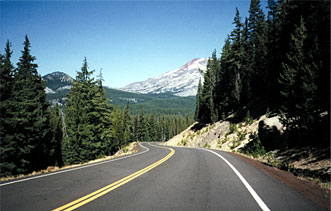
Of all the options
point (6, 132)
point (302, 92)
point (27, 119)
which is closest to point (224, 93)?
point (302, 92)

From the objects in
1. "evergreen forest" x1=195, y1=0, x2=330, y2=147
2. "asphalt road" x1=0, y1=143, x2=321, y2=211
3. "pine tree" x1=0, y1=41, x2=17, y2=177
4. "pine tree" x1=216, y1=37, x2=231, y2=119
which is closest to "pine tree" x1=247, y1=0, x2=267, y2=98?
"evergreen forest" x1=195, y1=0, x2=330, y2=147

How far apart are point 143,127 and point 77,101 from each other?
7342cm

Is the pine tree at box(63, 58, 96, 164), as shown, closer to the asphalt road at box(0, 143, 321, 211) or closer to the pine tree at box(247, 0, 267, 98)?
the asphalt road at box(0, 143, 321, 211)

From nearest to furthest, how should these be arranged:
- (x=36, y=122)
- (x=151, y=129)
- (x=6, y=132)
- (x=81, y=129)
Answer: (x=6, y=132), (x=36, y=122), (x=81, y=129), (x=151, y=129)

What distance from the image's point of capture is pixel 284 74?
1600 centimetres

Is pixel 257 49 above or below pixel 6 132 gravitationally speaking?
above

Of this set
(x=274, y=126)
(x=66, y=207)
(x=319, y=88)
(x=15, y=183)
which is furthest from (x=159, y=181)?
(x=274, y=126)

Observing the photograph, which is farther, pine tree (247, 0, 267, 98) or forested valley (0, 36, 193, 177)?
pine tree (247, 0, 267, 98)

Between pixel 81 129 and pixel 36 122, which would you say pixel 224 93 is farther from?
pixel 36 122

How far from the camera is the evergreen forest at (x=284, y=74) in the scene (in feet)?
39.9

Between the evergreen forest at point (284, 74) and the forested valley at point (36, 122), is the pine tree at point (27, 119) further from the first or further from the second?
the evergreen forest at point (284, 74)

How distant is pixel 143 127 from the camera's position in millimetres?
101625

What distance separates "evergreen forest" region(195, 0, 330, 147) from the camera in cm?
1216

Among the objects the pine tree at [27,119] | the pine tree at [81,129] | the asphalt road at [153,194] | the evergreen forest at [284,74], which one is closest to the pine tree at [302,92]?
the evergreen forest at [284,74]
